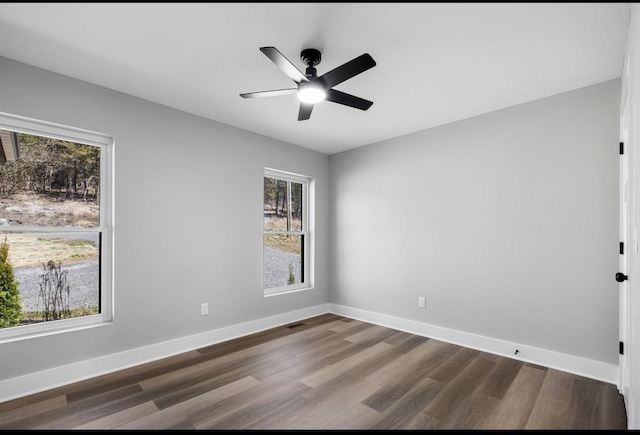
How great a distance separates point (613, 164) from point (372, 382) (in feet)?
8.92

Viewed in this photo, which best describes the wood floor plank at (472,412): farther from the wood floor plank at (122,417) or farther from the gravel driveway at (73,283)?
the gravel driveway at (73,283)

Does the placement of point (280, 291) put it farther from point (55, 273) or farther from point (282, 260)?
point (55, 273)

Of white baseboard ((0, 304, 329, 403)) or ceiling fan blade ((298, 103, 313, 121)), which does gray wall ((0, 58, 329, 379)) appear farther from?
ceiling fan blade ((298, 103, 313, 121))

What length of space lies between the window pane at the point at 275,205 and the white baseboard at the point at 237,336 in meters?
1.23

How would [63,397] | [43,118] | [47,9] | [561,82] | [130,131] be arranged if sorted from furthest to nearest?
1. [130,131]
2. [561,82]
3. [43,118]
4. [63,397]
5. [47,9]

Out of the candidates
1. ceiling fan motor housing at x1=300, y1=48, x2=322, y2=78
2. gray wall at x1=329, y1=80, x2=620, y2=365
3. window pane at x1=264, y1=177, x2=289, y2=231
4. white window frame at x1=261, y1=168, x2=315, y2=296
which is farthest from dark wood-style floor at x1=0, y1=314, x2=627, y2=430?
ceiling fan motor housing at x1=300, y1=48, x2=322, y2=78

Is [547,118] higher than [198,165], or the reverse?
[547,118]

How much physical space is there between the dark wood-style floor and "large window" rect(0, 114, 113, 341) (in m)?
0.62

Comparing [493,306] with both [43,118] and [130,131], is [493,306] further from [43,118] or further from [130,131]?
[43,118]

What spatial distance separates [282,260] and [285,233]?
39 cm

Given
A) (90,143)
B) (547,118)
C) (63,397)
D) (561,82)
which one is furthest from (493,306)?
(90,143)

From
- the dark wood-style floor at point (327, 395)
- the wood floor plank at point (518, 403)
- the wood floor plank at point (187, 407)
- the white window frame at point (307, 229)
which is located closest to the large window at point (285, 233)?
the white window frame at point (307, 229)

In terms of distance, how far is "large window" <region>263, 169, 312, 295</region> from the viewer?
432 centimetres

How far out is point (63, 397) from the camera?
7.73 feet
